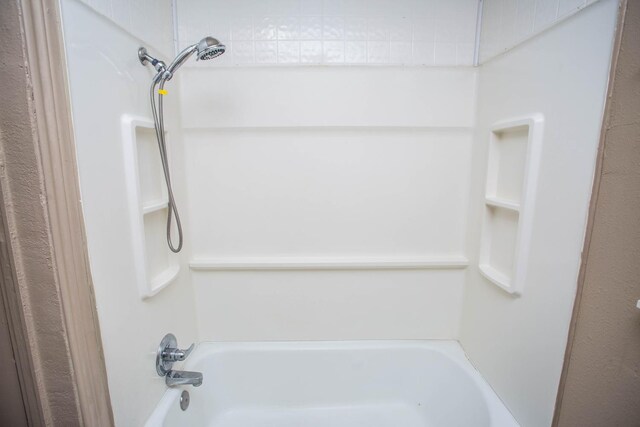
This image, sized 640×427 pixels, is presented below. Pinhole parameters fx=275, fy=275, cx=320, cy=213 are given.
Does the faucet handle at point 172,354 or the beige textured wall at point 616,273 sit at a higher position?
the beige textured wall at point 616,273

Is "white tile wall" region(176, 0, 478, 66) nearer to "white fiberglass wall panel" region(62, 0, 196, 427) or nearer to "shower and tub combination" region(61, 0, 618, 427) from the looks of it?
"shower and tub combination" region(61, 0, 618, 427)

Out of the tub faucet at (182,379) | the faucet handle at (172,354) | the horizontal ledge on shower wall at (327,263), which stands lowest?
the tub faucet at (182,379)

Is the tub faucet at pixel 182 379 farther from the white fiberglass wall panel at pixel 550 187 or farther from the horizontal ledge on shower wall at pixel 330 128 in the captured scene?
the white fiberglass wall panel at pixel 550 187

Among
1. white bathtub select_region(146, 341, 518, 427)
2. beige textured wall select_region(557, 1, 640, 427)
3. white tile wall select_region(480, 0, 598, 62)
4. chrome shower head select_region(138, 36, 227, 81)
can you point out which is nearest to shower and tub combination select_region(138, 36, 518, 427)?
white bathtub select_region(146, 341, 518, 427)

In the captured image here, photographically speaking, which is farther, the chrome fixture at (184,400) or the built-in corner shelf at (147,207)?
the chrome fixture at (184,400)

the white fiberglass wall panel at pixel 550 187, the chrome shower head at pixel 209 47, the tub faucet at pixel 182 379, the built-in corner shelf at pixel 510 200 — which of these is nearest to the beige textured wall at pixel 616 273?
the white fiberglass wall panel at pixel 550 187

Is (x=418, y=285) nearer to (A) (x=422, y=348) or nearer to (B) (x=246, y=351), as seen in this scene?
(A) (x=422, y=348)

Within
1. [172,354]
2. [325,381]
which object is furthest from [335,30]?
[325,381]

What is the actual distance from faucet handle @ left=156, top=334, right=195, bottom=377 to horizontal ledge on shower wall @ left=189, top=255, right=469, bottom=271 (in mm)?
365

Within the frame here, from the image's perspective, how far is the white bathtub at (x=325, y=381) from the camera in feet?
4.72

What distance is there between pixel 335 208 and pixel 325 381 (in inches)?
37.4

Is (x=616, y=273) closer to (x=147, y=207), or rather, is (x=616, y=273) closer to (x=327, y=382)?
(x=327, y=382)

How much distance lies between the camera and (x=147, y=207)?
1035 mm

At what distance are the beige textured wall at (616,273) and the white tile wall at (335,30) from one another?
76 cm
